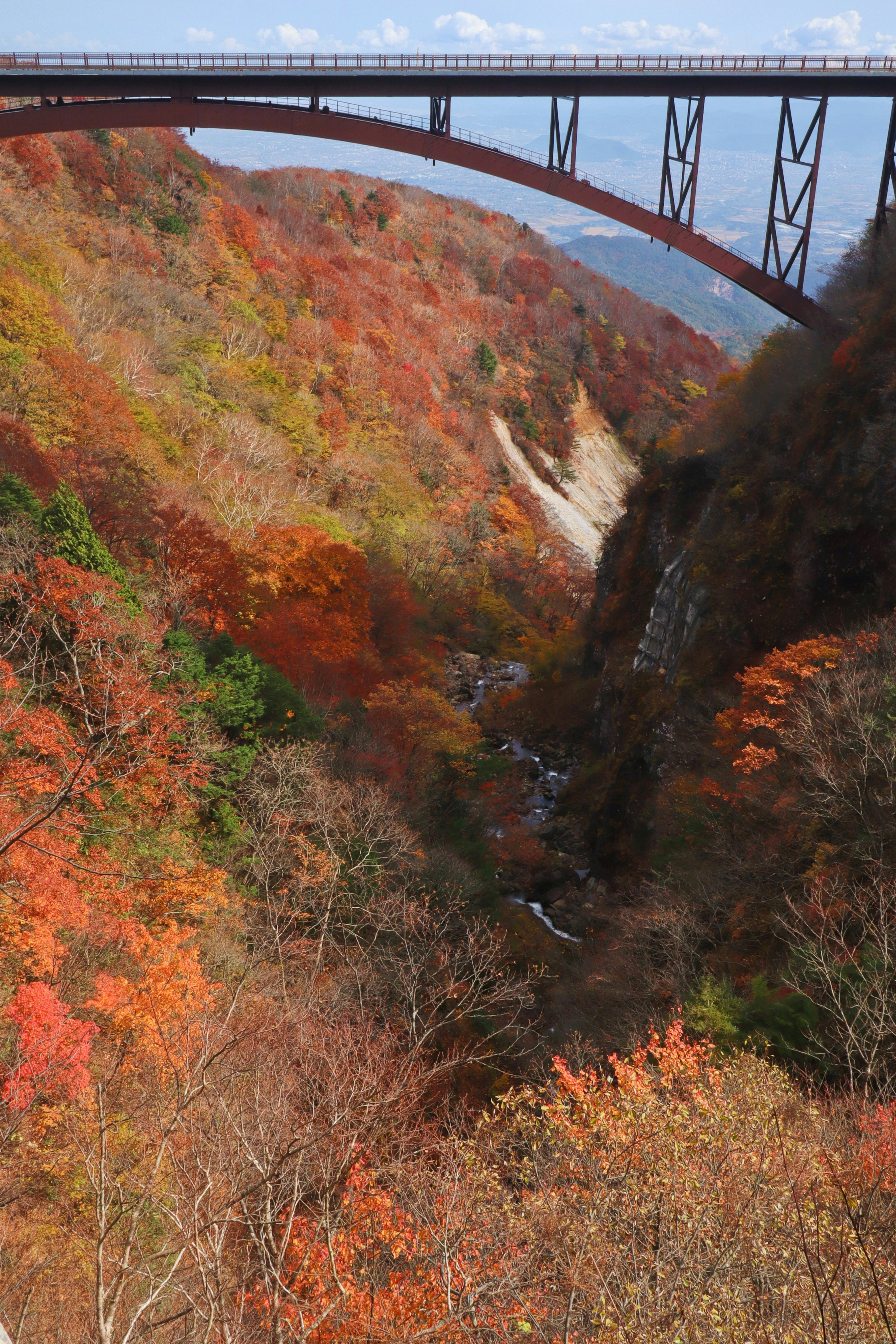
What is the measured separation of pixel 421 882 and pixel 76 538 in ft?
38.9

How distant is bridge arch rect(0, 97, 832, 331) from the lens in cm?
2511

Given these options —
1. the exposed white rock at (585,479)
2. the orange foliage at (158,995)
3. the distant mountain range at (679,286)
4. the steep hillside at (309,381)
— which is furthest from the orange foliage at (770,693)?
the distant mountain range at (679,286)

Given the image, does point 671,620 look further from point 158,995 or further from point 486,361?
point 486,361

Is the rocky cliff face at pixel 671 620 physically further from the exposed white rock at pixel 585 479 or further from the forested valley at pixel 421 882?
the exposed white rock at pixel 585 479

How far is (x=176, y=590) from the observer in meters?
22.2

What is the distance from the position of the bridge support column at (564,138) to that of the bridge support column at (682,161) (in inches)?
109

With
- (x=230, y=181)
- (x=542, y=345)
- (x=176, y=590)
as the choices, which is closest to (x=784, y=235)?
(x=176, y=590)

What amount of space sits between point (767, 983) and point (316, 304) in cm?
5786

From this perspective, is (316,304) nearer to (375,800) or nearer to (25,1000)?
(375,800)

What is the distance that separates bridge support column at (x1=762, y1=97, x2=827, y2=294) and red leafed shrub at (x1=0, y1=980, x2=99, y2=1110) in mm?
26528

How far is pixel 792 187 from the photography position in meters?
25.0

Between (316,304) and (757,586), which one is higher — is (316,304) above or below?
above

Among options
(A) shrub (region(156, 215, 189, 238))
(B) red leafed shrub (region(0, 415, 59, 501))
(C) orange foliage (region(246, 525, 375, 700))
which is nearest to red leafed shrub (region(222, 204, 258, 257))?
(A) shrub (region(156, 215, 189, 238))

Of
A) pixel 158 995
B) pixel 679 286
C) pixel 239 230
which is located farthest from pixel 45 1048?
pixel 679 286
